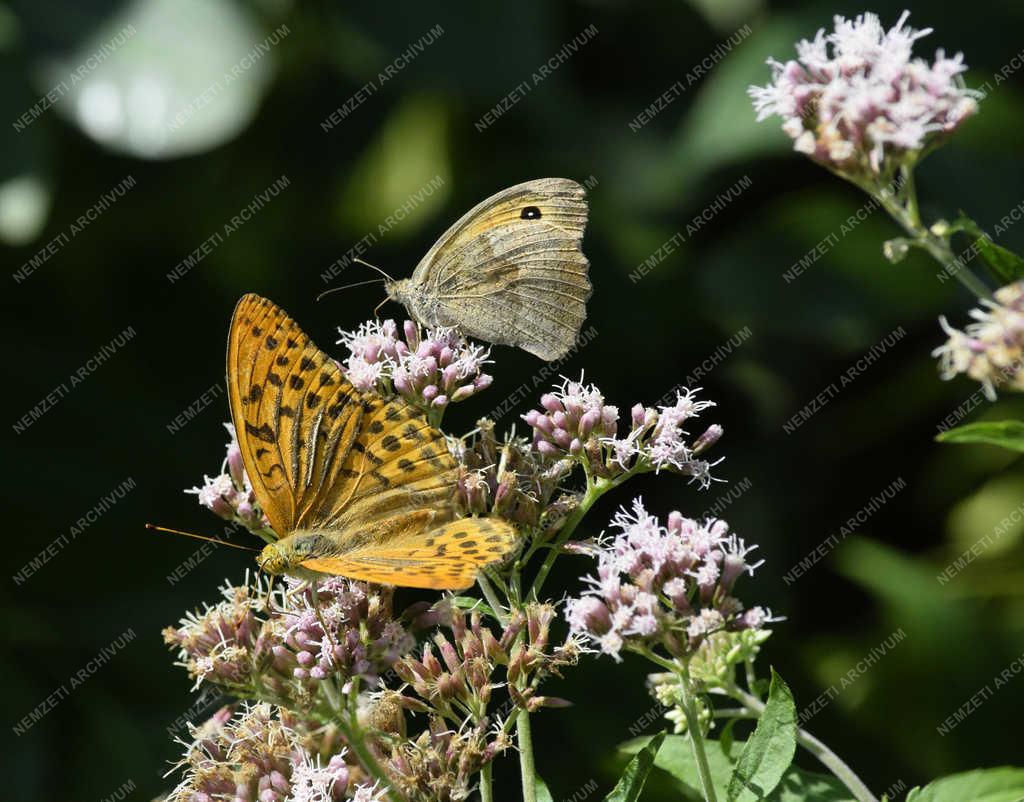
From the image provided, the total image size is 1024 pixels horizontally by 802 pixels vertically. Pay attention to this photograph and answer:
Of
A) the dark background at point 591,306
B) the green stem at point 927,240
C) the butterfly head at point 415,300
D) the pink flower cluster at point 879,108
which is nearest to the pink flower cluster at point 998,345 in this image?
the green stem at point 927,240

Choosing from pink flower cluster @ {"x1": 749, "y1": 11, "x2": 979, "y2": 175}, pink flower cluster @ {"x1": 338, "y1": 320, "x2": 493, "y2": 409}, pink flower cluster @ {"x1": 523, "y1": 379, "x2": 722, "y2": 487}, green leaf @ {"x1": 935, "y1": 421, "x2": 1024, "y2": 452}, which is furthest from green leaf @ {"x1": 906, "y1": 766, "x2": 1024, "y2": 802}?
pink flower cluster @ {"x1": 338, "y1": 320, "x2": 493, "y2": 409}

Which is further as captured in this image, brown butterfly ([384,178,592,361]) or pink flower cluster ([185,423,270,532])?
brown butterfly ([384,178,592,361])

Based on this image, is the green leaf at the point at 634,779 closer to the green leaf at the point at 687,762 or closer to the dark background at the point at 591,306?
the green leaf at the point at 687,762

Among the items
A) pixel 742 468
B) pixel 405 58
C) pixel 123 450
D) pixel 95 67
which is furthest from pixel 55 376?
pixel 742 468

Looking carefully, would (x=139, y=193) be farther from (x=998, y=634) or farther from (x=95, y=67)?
(x=998, y=634)

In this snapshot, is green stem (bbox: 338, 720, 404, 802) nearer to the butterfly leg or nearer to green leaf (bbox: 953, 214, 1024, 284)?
the butterfly leg

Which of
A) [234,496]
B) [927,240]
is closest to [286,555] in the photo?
[234,496]
